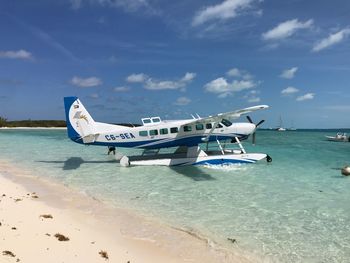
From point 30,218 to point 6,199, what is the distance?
2.42 m

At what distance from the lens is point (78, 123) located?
821 inches

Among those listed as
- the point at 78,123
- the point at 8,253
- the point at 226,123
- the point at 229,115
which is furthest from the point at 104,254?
the point at 226,123

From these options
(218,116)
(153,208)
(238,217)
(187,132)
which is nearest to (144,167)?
(187,132)

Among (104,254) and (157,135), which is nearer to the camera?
(104,254)

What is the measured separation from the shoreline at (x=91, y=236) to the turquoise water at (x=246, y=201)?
2.44 feet

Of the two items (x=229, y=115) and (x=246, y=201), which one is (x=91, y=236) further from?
(x=229, y=115)

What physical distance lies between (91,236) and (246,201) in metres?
6.21

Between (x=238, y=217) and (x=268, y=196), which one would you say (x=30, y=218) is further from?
(x=268, y=196)

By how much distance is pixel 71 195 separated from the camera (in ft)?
42.2

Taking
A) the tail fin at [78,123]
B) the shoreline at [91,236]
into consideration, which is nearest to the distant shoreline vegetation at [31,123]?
the tail fin at [78,123]

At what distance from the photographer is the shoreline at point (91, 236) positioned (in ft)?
21.6

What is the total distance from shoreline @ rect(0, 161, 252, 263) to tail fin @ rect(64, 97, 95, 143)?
9452mm

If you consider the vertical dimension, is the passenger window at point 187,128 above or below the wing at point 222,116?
below

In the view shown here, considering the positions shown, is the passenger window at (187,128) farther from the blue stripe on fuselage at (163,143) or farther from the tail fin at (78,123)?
Result: the tail fin at (78,123)
